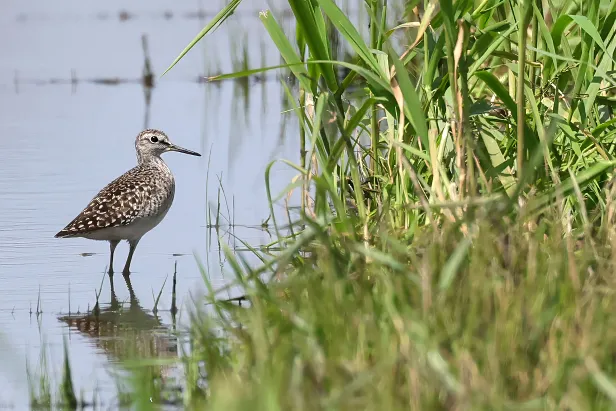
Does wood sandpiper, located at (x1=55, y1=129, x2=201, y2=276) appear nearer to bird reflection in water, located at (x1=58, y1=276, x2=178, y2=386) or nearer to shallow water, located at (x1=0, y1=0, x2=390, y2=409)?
shallow water, located at (x1=0, y1=0, x2=390, y2=409)

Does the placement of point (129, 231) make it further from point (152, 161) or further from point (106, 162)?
point (106, 162)

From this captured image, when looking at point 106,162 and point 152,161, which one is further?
point 106,162

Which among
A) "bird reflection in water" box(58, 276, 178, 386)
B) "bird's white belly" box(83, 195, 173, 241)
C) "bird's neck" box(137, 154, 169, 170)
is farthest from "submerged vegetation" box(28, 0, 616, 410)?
"bird's neck" box(137, 154, 169, 170)

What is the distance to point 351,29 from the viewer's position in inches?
225

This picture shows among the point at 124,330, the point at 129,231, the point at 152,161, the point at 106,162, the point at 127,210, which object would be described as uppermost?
the point at 106,162

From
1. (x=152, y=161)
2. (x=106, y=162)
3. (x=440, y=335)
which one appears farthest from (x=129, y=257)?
(x=440, y=335)

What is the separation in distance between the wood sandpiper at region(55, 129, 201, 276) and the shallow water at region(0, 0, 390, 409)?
0.56 ft

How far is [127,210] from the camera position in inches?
304

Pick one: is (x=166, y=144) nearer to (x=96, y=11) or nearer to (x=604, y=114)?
(x=604, y=114)

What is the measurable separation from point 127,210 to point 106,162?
89.9 inches

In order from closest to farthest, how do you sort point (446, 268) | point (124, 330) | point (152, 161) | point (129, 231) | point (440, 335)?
point (440, 335) < point (446, 268) < point (124, 330) < point (129, 231) < point (152, 161)

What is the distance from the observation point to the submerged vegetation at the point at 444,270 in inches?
139

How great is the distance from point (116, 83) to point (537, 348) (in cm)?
1043

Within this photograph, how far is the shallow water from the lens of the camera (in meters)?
5.96
